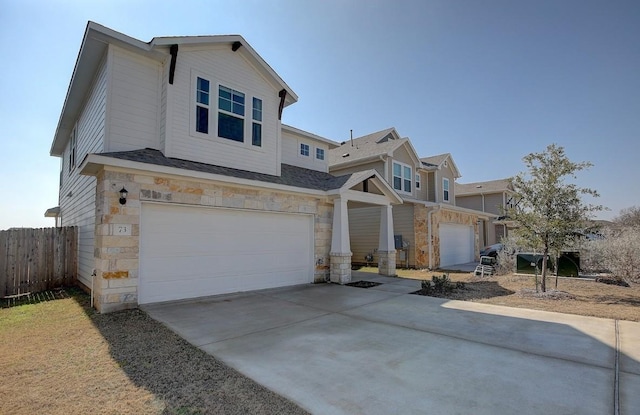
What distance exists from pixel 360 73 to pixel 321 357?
1187 centimetres

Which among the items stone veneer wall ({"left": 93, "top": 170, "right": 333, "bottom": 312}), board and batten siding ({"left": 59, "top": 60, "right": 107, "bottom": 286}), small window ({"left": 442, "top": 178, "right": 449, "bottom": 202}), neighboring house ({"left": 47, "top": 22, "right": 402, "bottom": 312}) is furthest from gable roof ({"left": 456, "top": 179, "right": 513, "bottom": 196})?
board and batten siding ({"left": 59, "top": 60, "right": 107, "bottom": 286})

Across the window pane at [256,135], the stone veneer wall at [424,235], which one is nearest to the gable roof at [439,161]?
the stone veneer wall at [424,235]

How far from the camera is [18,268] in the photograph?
28.4 ft

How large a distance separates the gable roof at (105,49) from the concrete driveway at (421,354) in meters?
6.49

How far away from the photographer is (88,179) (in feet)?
28.5

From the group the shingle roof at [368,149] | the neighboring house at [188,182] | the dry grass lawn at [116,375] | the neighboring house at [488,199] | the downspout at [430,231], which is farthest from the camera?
the neighboring house at [488,199]

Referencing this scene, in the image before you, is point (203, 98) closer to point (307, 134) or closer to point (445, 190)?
point (307, 134)

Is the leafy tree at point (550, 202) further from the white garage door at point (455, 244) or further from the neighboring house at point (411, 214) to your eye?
the white garage door at point (455, 244)

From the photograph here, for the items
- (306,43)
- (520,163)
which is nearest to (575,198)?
(520,163)

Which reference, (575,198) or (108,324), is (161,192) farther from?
(575,198)

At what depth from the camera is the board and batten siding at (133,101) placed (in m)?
7.68

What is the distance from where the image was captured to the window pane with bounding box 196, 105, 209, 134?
8656 mm

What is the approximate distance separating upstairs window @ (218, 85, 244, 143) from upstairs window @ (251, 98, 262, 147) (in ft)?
1.31

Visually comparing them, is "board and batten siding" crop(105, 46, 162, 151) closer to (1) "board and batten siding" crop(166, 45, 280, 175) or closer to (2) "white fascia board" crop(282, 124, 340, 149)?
(1) "board and batten siding" crop(166, 45, 280, 175)
